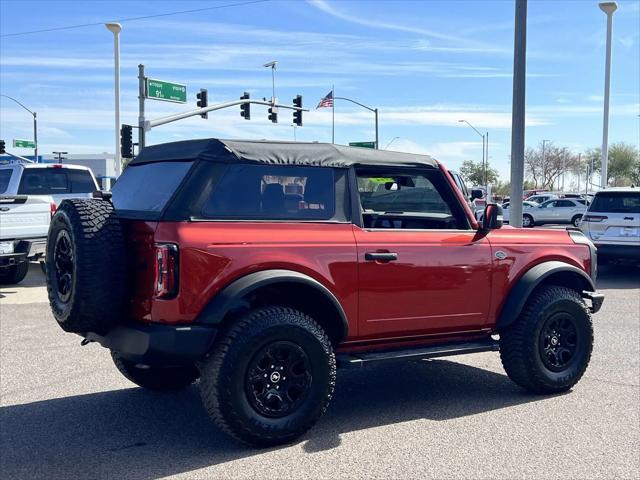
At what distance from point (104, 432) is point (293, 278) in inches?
67.0

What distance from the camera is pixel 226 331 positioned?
424 cm

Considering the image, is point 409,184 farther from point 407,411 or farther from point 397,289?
point 407,411

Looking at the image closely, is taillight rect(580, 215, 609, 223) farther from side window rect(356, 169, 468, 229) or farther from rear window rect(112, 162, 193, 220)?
rear window rect(112, 162, 193, 220)

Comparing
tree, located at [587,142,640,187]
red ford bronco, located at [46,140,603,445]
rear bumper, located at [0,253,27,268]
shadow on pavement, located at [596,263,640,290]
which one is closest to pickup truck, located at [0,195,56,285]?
rear bumper, located at [0,253,27,268]

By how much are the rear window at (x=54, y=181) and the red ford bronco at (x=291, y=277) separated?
9.28m

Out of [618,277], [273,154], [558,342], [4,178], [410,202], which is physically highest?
[4,178]

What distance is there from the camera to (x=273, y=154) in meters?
4.67

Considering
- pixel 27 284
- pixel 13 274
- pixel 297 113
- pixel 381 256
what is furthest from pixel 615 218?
pixel 297 113

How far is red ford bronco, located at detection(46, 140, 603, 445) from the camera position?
412cm

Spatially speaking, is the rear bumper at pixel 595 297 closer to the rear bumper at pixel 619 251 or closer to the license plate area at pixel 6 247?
the rear bumper at pixel 619 251

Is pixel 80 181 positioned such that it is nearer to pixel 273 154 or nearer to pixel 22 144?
pixel 273 154

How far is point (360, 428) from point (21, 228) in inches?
308

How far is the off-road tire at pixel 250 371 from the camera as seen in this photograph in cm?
413

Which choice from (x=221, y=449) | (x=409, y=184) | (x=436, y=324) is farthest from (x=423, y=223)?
(x=221, y=449)
